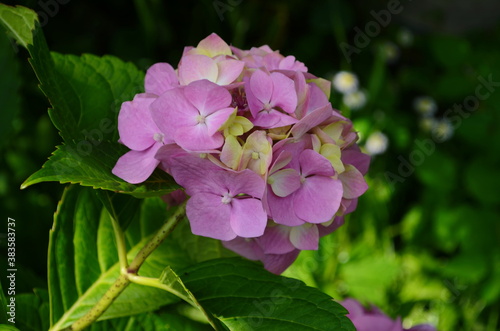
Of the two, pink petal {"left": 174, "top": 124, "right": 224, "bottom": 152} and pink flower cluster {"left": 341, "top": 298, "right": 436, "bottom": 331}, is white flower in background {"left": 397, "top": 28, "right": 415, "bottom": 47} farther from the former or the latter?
pink petal {"left": 174, "top": 124, "right": 224, "bottom": 152}

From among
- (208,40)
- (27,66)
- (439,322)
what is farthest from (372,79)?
(208,40)

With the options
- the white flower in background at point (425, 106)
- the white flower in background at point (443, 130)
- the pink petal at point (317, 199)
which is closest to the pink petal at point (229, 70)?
the pink petal at point (317, 199)

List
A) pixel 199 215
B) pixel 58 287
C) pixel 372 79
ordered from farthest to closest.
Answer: pixel 372 79
pixel 58 287
pixel 199 215

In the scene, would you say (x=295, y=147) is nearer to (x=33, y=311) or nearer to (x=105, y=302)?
(x=105, y=302)

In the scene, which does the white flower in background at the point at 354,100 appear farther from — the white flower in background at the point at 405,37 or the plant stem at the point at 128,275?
the plant stem at the point at 128,275

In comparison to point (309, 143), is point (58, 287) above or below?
below

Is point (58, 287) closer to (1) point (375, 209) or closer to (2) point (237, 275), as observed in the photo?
(2) point (237, 275)
